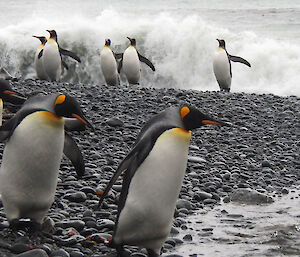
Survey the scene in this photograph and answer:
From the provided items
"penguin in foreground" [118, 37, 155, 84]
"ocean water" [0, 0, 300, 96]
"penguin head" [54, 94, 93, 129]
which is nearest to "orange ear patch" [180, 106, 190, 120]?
"penguin head" [54, 94, 93, 129]

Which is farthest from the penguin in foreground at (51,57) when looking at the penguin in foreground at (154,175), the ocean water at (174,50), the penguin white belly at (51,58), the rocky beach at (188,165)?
the penguin in foreground at (154,175)

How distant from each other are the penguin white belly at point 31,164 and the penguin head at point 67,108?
6 cm

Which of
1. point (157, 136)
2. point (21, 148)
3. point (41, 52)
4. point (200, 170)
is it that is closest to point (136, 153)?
point (157, 136)

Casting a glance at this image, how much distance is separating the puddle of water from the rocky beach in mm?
31

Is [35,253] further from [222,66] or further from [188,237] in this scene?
[222,66]

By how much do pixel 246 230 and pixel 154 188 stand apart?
1.23 m

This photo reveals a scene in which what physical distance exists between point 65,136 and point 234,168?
2.50m

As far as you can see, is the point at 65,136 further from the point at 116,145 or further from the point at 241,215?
the point at 116,145

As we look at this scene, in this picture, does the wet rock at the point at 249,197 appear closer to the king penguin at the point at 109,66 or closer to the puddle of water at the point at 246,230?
the puddle of water at the point at 246,230

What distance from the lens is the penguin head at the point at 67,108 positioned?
298 cm

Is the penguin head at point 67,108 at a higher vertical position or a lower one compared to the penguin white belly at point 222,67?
lower

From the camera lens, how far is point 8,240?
2953 millimetres

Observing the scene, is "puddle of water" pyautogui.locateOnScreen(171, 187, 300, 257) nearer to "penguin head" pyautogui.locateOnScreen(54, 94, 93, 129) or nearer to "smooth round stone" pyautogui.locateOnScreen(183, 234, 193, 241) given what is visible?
"smooth round stone" pyautogui.locateOnScreen(183, 234, 193, 241)

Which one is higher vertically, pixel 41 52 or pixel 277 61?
pixel 277 61
